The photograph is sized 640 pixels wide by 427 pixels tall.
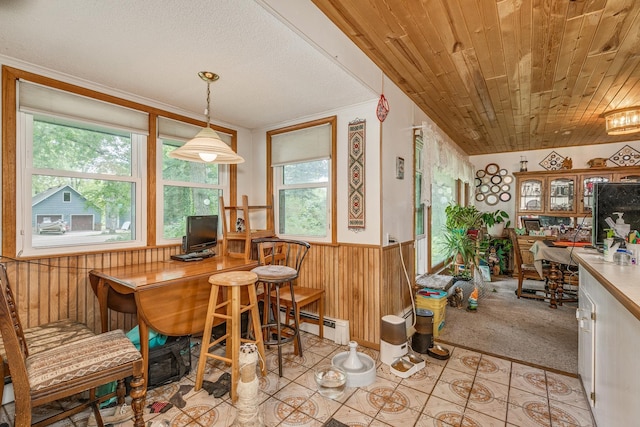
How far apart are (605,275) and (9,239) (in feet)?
10.7

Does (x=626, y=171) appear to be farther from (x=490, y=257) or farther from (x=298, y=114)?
(x=298, y=114)

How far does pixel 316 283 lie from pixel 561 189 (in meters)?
4.83

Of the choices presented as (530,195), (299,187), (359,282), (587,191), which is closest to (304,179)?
(299,187)

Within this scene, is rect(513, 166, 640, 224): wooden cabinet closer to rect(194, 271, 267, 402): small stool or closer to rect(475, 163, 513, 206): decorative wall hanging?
rect(475, 163, 513, 206): decorative wall hanging

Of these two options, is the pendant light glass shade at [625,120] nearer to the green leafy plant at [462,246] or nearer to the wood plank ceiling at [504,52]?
the wood plank ceiling at [504,52]

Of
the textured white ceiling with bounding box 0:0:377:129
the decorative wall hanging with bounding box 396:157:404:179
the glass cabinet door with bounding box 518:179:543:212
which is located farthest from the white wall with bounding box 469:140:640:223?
the textured white ceiling with bounding box 0:0:377:129

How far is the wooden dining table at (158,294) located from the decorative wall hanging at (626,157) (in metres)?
6.25

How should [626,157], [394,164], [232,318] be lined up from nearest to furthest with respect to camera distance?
[232,318]
[394,164]
[626,157]

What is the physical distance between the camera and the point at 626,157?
4797mm

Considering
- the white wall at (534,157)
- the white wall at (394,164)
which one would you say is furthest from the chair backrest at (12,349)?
the white wall at (534,157)

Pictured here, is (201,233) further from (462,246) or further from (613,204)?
(462,246)

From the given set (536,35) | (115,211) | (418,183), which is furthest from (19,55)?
(418,183)

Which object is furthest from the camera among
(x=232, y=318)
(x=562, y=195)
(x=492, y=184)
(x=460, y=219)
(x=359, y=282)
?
(x=492, y=184)

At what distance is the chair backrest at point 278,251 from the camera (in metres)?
2.43
